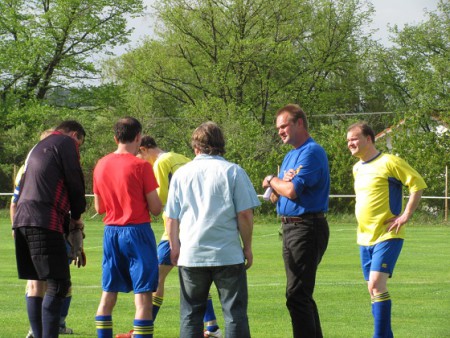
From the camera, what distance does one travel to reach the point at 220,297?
718cm

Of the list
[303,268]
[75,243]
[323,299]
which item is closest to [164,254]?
[75,243]

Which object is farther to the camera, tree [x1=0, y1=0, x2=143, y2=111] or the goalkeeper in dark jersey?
tree [x1=0, y1=0, x2=143, y2=111]

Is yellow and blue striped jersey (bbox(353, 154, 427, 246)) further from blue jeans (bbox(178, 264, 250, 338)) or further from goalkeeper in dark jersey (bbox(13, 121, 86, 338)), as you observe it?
goalkeeper in dark jersey (bbox(13, 121, 86, 338))

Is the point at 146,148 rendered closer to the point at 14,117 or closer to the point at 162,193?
the point at 162,193

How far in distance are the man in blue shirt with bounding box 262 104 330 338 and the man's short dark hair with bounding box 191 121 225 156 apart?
0.94 m

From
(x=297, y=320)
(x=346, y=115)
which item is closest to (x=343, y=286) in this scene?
(x=297, y=320)

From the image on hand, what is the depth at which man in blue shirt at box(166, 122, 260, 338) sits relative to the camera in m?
7.09

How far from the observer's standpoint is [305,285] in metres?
8.05

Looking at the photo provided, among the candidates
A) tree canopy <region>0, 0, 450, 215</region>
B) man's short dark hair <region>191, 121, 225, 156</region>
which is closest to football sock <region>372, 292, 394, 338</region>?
man's short dark hair <region>191, 121, 225, 156</region>

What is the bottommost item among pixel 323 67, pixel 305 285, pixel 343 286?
pixel 343 286

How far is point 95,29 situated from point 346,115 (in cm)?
2044

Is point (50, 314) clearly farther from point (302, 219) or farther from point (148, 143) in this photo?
point (148, 143)

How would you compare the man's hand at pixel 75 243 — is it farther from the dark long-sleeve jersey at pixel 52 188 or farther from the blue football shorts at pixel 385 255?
the blue football shorts at pixel 385 255

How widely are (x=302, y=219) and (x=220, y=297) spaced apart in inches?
48.7
